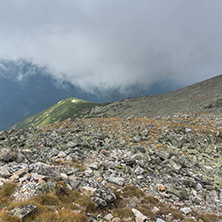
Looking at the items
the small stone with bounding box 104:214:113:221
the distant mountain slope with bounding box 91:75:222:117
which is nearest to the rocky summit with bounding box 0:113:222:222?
the small stone with bounding box 104:214:113:221

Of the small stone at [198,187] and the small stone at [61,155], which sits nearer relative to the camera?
the small stone at [198,187]

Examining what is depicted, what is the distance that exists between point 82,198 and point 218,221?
1033 centimetres

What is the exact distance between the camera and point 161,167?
17359mm

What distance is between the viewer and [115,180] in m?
14.0

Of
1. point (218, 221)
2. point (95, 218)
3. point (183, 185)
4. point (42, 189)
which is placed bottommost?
point (218, 221)

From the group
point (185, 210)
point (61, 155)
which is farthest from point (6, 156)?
point (185, 210)

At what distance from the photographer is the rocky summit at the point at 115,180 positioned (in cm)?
885

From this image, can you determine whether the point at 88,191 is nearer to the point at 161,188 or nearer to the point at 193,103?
the point at 161,188

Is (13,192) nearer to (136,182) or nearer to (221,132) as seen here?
(136,182)

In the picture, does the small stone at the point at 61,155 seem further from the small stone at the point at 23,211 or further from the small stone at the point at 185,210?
the small stone at the point at 185,210

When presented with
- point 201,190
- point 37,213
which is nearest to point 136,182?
point 201,190

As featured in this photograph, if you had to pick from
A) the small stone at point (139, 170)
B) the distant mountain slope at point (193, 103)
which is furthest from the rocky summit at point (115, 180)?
the distant mountain slope at point (193, 103)

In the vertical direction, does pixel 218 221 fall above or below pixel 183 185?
below

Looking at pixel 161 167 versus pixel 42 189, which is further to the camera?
pixel 161 167
